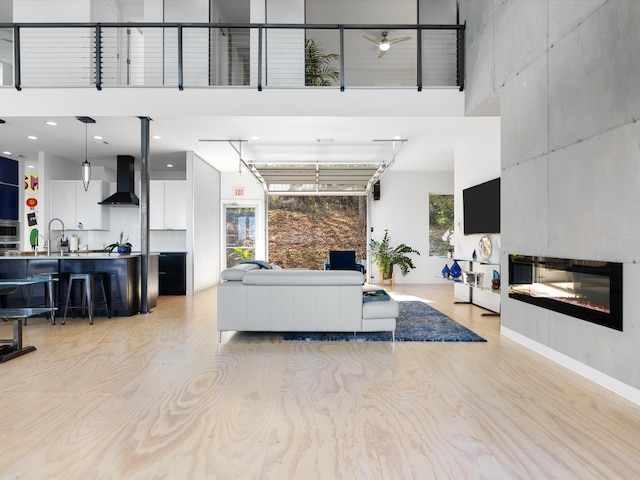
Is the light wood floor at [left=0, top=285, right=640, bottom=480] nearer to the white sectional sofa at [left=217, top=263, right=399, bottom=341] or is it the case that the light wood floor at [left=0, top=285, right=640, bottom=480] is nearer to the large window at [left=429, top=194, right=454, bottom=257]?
the white sectional sofa at [left=217, top=263, right=399, bottom=341]

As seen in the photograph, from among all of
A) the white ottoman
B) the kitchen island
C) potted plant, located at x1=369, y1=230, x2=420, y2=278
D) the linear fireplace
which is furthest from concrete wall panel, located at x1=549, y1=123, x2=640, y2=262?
potted plant, located at x1=369, y1=230, x2=420, y2=278

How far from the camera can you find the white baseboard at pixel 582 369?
2.77 meters

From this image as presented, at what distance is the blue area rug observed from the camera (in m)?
4.38

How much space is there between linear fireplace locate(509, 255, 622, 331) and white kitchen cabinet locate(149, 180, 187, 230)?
647cm

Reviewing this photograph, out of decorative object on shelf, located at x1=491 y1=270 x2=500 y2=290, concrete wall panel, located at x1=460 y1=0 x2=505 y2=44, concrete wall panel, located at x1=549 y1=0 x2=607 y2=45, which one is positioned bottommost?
decorative object on shelf, located at x1=491 y1=270 x2=500 y2=290

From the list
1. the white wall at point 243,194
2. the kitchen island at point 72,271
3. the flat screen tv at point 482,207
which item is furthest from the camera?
the white wall at point 243,194

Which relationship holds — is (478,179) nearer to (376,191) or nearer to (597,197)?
(597,197)

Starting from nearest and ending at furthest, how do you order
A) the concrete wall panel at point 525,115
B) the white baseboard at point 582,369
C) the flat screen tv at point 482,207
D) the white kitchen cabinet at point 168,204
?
the white baseboard at point 582,369 → the concrete wall panel at point 525,115 → the flat screen tv at point 482,207 → the white kitchen cabinet at point 168,204

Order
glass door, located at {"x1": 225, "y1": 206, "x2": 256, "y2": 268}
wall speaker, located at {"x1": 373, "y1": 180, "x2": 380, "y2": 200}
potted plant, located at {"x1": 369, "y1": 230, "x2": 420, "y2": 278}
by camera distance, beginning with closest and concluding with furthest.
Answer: potted plant, located at {"x1": 369, "y1": 230, "x2": 420, "y2": 278} < wall speaker, located at {"x1": 373, "y1": 180, "x2": 380, "y2": 200} < glass door, located at {"x1": 225, "y1": 206, "x2": 256, "y2": 268}

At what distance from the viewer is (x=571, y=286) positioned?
344 centimetres

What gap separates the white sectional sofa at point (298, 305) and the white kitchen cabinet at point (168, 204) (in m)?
4.76

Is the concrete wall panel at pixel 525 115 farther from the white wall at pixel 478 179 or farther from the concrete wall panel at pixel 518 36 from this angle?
the white wall at pixel 478 179

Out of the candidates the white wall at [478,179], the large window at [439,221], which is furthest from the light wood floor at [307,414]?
the large window at [439,221]

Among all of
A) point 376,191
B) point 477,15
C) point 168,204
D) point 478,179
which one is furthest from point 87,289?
point 376,191
